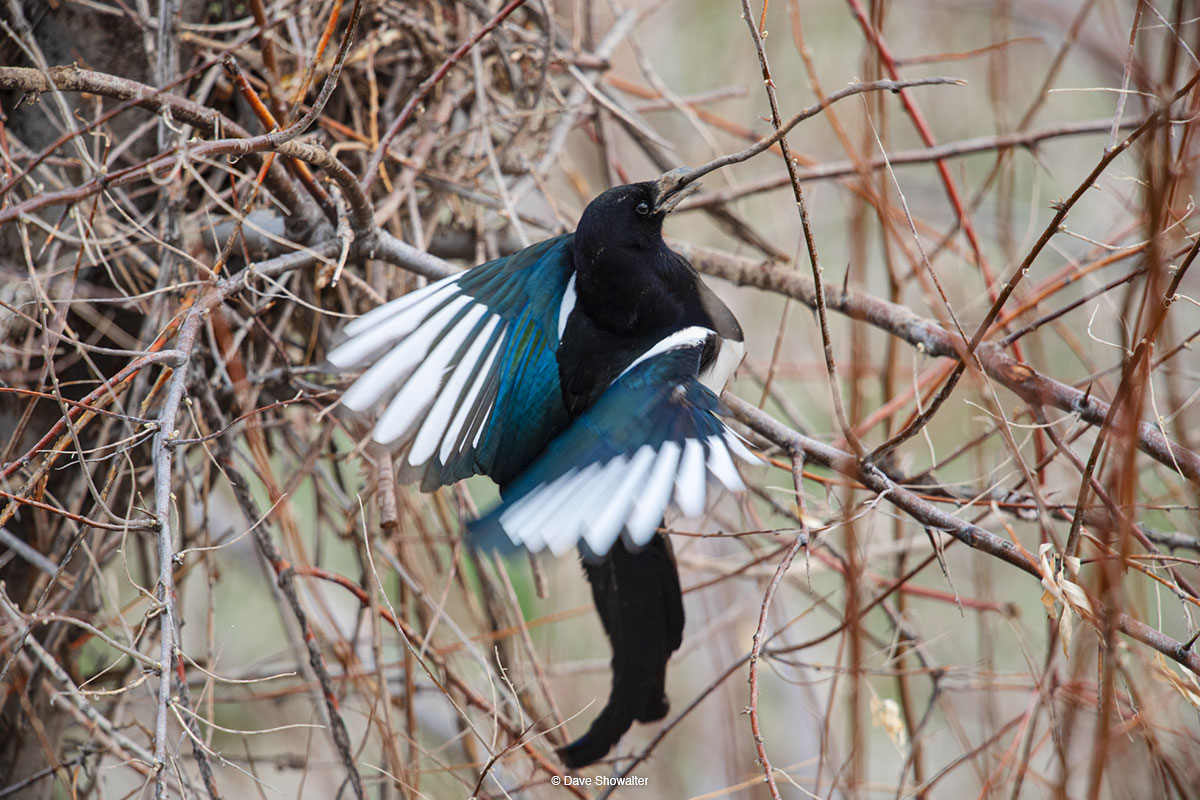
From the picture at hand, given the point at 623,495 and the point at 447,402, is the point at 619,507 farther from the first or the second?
the point at 447,402

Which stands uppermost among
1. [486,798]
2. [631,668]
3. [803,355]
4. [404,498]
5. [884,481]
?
[803,355]

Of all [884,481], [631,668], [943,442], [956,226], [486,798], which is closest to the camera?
[884,481]

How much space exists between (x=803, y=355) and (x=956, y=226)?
53.4 inches

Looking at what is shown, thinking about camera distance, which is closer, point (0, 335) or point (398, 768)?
point (398, 768)

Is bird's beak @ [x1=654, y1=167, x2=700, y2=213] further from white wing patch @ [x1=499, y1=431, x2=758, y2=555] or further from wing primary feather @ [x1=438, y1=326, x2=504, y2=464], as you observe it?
white wing patch @ [x1=499, y1=431, x2=758, y2=555]

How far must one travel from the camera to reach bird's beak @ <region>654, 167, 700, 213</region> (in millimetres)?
1182

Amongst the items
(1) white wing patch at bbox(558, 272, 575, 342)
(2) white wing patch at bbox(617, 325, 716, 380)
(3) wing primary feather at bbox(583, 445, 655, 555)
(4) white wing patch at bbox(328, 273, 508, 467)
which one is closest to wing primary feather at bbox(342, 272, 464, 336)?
(4) white wing patch at bbox(328, 273, 508, 467)

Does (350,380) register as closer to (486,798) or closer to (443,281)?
(443,281)

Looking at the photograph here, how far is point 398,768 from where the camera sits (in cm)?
93

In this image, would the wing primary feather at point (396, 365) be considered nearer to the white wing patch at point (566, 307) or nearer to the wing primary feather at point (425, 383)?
the wing primary feather at point (425, 383)

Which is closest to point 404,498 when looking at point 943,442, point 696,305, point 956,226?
point 696,305

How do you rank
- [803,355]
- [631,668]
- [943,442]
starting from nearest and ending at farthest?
[631,668], [943,442], [803,355]

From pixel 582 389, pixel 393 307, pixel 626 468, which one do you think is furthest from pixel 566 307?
pixel 626 468

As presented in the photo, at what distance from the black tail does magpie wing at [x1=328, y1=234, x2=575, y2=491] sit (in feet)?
0.65
